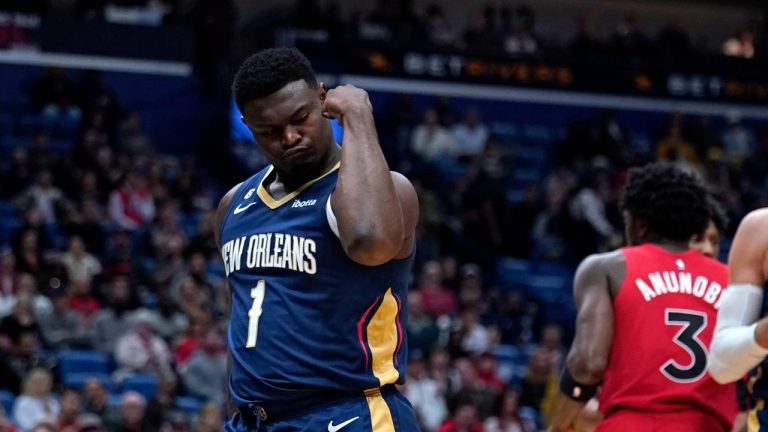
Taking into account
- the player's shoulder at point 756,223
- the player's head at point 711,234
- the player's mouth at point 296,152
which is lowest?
the player's head at point 711,234

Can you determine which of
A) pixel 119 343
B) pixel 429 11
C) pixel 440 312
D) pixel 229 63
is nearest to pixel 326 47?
pixel 229 63

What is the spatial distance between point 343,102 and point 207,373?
8.81 m

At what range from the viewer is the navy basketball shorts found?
394 centimetres

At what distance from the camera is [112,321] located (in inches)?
501

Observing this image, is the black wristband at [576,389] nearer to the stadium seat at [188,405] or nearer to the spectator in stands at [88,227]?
the stadium seat at [188,405]

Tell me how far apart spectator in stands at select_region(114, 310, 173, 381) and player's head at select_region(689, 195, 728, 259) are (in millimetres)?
7396

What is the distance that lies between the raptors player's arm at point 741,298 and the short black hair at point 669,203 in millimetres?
913

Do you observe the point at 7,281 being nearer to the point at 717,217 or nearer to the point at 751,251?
the point at 717,217

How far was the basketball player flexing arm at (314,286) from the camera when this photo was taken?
3932 mm

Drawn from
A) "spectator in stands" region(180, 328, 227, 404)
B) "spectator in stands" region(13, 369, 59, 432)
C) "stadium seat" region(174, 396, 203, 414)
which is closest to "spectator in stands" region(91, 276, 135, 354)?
"spectator in stands" region(180, 328, 227, 404)

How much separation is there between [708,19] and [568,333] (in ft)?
36.3

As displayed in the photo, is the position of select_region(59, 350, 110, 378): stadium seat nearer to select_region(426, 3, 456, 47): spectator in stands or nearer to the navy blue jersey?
the navy blue jersey

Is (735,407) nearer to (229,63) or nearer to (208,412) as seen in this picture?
(208,412)

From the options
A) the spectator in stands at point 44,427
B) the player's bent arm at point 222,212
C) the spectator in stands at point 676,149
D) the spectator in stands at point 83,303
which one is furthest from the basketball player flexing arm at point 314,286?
the spectator in stands at point 676,149
